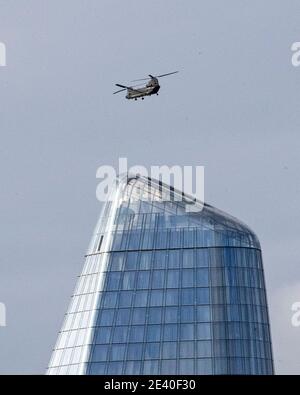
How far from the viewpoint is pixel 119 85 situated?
188 metres
